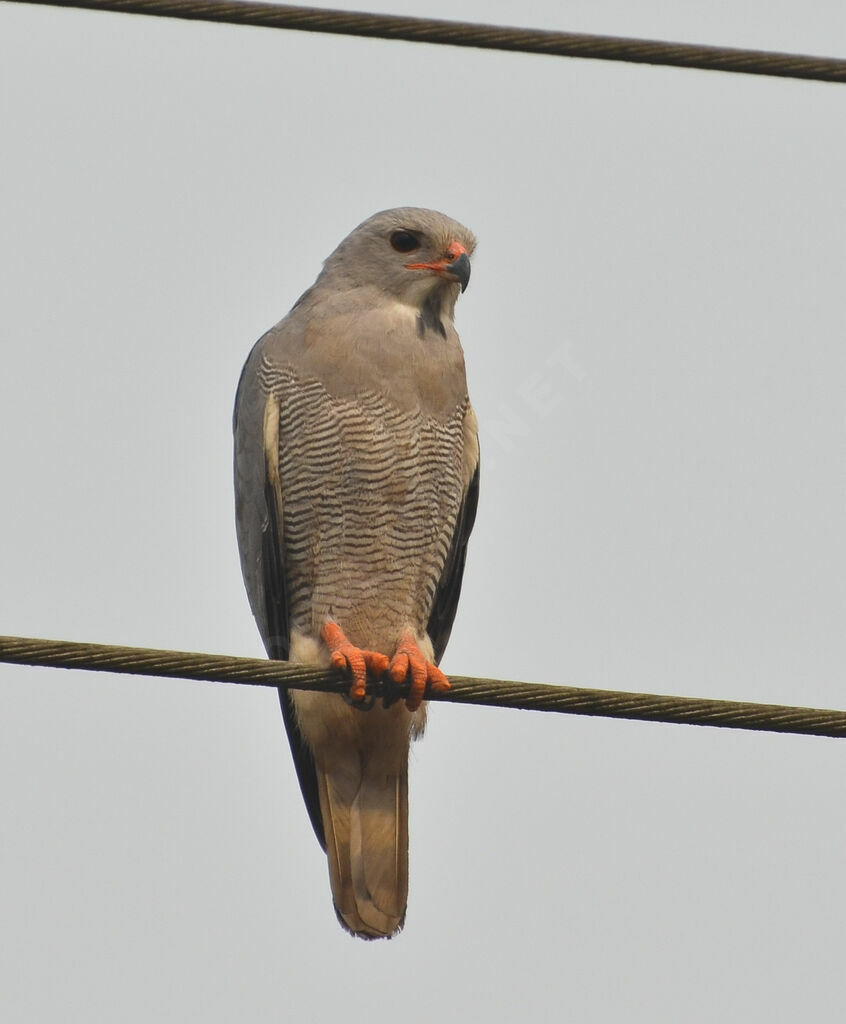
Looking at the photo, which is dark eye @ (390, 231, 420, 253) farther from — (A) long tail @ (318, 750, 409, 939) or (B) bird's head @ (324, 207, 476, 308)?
(A) long tail @ (318, 750, 409, 939)

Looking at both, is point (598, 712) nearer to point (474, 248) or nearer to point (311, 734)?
point (311, 734)

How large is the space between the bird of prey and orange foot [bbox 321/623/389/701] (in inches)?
2.8

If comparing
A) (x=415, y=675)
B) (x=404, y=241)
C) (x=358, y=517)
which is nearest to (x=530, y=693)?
(x=415, y=675)

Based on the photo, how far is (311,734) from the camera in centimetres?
856

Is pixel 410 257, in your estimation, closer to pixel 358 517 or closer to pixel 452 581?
pixel 358 517

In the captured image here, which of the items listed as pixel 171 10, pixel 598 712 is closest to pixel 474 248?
pixel 171 10

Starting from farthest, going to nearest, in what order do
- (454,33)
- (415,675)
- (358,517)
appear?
1. (358,517)
2. (415,675)
3. (454,33)

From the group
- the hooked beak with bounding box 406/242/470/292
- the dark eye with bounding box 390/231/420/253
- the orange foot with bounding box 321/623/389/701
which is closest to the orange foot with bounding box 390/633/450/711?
the orange foot with bounding box 321/623/389/701

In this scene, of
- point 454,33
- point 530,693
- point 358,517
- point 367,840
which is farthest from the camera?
point 367,840

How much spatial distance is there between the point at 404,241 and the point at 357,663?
228 centimetres

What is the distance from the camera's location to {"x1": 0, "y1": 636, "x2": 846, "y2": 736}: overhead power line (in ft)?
18.1

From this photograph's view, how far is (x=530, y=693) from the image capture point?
5793mm

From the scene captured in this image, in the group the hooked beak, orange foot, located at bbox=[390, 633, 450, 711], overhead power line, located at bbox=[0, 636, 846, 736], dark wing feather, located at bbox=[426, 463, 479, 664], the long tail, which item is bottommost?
the long tail

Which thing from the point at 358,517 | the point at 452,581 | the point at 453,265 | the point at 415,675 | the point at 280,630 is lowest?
the point at 415,675
